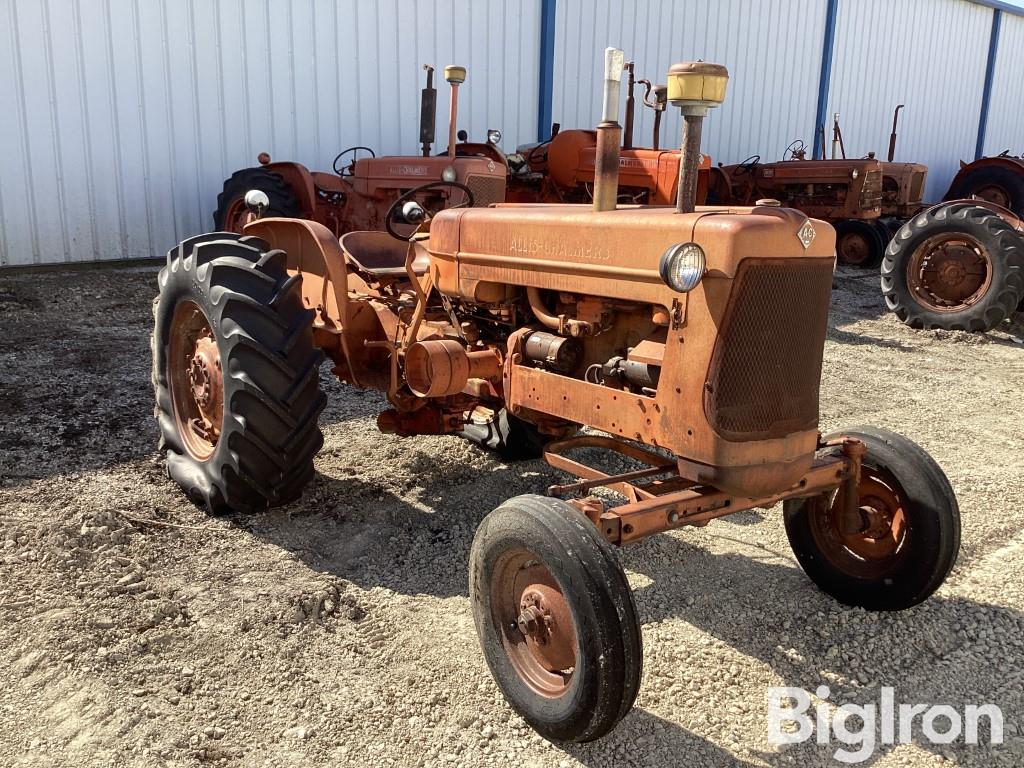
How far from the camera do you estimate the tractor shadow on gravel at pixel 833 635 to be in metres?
2.58

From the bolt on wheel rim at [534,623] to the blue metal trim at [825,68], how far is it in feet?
50.0

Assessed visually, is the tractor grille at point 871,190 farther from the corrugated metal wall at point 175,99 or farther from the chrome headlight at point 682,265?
the chrome headlight at point 682,265

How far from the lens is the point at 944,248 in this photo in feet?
27.3

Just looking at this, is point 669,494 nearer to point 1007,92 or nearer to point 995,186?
point 995,186

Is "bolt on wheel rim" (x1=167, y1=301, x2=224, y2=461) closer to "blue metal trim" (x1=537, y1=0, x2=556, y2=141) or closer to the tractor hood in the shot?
the tractor hood

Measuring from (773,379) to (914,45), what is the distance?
1900cm

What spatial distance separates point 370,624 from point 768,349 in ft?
4.98

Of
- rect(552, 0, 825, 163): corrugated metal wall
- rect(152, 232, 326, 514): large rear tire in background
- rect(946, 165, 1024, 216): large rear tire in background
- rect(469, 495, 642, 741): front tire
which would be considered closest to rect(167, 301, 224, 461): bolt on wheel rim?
rect(152, 232, 326, 514): large rear tire in background

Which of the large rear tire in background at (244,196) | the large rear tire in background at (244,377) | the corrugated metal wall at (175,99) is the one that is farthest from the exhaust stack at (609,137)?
the corrugated metal wall at (175,99)

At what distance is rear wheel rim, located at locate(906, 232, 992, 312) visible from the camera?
8.13m

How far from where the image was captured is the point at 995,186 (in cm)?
1398

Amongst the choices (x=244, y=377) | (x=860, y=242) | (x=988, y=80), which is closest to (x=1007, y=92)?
(x=988, y=80)

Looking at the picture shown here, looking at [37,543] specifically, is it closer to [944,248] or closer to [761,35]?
[944,248]

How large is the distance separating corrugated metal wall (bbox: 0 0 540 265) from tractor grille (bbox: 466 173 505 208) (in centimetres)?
291
